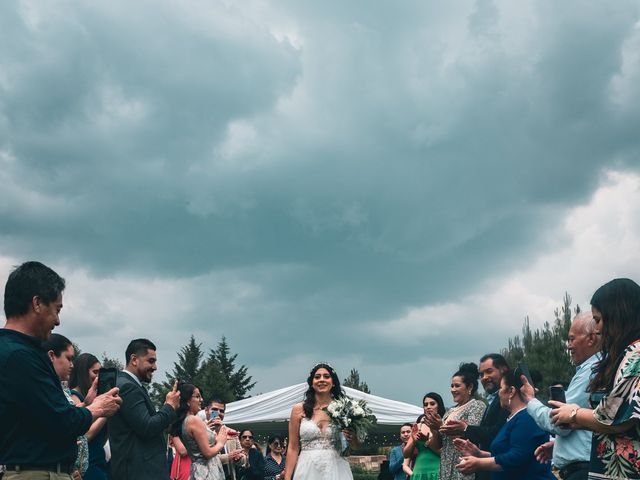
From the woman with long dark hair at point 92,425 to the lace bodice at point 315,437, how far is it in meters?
2.41

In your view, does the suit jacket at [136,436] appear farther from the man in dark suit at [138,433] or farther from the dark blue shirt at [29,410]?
the dark blue shirt at [29,410]

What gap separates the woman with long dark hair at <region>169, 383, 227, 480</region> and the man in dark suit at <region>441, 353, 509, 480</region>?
3.06 metres

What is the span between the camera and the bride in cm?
852

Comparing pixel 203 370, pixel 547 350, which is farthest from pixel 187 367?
pixel 547 350

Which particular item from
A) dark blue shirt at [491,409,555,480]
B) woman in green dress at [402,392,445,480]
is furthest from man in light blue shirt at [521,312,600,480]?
woman in green dress at [402,392,445,480]

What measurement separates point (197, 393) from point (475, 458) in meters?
4.13

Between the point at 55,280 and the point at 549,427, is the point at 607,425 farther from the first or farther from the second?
the point at 55,280

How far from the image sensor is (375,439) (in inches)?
1081

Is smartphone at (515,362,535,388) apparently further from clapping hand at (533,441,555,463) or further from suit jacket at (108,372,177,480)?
suit jacket at (108,372,177,480)

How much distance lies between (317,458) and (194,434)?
5.69 feet

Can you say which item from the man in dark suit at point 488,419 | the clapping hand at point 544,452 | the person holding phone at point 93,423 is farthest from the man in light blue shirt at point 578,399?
the person holding phone at point 93,423

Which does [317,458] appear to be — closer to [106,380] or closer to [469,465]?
[469,465]

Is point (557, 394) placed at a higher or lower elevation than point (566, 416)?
higher

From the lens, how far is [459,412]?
28.8 ft
